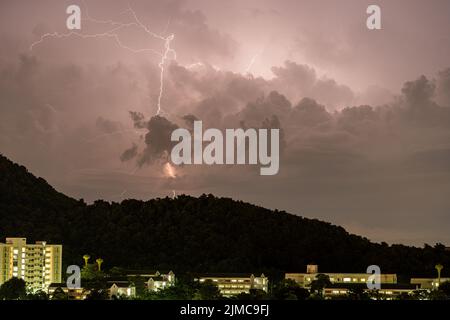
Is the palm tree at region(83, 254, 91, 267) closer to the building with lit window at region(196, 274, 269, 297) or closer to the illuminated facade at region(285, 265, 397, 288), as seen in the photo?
the building with lit window at region(196, 274, 269, 297)

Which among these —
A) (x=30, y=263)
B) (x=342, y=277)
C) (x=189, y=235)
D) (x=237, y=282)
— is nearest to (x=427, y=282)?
(x=342, y=277)

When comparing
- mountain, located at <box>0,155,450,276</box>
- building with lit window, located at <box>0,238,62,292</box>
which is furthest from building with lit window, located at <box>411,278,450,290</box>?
building with lit window, located at <box>0,238,62,292</box>

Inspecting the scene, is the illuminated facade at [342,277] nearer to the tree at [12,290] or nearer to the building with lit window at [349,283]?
the building with lit window at [349,283]

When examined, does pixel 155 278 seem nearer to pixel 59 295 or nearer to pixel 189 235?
pixel 59 295

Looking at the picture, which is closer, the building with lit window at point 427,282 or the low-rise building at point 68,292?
the low-rise building at point 68,292

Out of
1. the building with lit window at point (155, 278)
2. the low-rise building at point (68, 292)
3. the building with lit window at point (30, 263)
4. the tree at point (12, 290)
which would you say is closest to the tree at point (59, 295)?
the low-rise building at point (68, 292)

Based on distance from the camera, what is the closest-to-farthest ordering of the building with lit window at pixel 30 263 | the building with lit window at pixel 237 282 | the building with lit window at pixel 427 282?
1. the building with lit window at pixel 30 263
2. the building with lit window at pixel 237 282
3. the building with lit window at pixel 427 282
